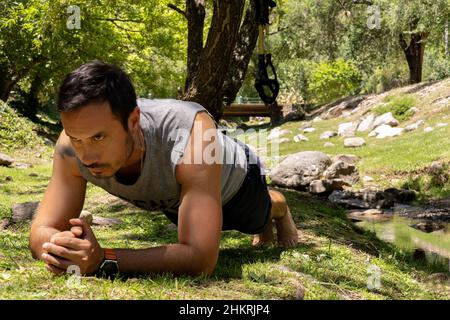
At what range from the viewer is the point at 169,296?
9.02ft

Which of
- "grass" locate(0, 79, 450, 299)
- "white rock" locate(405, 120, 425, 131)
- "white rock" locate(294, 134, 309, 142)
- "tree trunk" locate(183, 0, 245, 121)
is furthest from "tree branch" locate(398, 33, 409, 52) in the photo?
"tree trunk" locate(183, 0, 245, 121)

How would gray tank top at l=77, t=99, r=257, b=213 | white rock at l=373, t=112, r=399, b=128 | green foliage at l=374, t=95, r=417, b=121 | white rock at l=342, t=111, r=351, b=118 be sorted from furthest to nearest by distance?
white rock at l=342, t=111, r=351, b=118 → green foliage at l=374, t=95, r=417, b=121 → white rock at l=373, t=112, r=399, b=128 → gray tank top at l=77, t=99, r=257, b=213

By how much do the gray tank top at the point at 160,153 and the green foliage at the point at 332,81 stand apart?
119 feet

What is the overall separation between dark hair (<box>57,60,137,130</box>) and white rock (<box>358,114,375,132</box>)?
18882mm

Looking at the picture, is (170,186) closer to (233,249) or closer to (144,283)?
(144,283)

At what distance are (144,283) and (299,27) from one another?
A: 30840 millimetres

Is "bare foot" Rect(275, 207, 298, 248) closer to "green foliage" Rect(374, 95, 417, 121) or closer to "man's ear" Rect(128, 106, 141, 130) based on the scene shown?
"man's ear" Rect(128, 106, 141, 130)

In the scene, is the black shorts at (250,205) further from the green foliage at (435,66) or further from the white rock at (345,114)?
the green foliage at (435,66)

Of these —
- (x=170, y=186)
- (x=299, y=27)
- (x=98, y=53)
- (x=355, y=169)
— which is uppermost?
(x=299, y=27)

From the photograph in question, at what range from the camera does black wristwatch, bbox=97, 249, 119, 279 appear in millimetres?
2982

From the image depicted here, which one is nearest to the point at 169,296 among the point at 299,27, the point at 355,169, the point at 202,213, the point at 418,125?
the point at 202,213

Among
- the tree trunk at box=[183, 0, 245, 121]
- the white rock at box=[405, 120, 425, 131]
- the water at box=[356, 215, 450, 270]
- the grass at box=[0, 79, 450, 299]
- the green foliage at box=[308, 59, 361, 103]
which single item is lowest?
the water at box=[356, 215, 450, 270]

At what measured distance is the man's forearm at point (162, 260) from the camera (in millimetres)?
3016

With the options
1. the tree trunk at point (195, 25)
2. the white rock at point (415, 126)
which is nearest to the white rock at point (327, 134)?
the white rock at point (415, 126)
